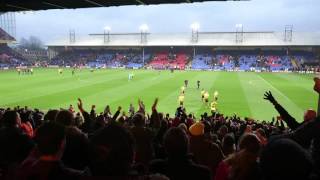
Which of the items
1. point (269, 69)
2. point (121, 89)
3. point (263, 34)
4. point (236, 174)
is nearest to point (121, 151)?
point (236, 174)

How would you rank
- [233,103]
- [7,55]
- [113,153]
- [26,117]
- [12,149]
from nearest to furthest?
[113,153] → [12,149] → [26,117] → [233,103] → [7,55]

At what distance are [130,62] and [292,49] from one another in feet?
143

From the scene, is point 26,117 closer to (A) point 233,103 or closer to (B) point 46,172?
(B) point 46,172

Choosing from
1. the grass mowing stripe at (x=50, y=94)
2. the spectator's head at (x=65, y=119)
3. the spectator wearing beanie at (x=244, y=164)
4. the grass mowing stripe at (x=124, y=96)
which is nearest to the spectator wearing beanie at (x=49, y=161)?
the spectator wearing beanie at (x=244, y=164)

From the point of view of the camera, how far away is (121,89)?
4044 cm

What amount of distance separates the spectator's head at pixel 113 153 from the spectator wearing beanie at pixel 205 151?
2.73 metres

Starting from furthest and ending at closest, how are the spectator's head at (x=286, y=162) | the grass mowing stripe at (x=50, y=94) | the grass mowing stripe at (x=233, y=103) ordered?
1. the grass mowing stripe at (x=50, y=94)
2. the grass mowing stripe at (x=233, y=103)
3. the spectator's head at (x=286, y=162)

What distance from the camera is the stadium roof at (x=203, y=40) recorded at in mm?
88750

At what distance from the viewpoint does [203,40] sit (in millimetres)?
97562

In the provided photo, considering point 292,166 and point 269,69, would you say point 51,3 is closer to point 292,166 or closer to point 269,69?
point 292,166

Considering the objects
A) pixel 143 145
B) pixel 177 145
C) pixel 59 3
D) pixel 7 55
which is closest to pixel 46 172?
pixel 177 145

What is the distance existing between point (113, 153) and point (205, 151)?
2.87 meters

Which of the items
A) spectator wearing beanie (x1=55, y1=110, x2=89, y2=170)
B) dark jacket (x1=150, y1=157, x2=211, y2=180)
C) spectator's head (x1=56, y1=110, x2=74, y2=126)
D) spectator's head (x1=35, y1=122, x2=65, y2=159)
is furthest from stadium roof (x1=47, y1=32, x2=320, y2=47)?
spectator's head (x1=35, y1=122, x2=65, y2=159)

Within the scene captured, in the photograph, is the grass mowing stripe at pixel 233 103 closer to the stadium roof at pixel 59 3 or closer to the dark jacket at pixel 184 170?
the stadium roof at pixel 59 3
